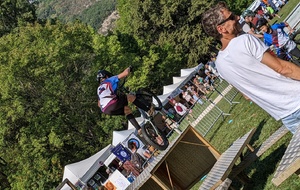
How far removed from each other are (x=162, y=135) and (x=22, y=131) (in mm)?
26345

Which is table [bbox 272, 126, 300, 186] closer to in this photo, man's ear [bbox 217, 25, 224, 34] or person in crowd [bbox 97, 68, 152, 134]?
man's ear [bbox 217, 25, 224, 34]

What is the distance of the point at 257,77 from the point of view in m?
4.70

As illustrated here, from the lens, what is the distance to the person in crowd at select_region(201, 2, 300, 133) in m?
4.45

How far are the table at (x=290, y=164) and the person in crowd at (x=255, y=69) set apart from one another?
210 millimetres

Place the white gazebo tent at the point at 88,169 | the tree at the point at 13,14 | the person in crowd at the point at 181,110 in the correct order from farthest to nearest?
the tree at the point at 13,14, the person in crowd at the point at 181,110, the white gazebo tent at the point at 88,169

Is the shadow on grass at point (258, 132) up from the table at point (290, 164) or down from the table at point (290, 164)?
down

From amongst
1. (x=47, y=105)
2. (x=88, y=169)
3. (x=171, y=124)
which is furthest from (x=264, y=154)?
(x=47, y=105)

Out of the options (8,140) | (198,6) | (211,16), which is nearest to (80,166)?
(8,140)

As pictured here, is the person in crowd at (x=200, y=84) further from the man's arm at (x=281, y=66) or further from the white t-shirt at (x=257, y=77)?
the man's arm at (x=281, y=66)

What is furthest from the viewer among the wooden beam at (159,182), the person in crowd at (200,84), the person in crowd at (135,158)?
the person in crowd at (200,84)

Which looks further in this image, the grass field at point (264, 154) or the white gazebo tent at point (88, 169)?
the white gazebo tent at point (88, 169)

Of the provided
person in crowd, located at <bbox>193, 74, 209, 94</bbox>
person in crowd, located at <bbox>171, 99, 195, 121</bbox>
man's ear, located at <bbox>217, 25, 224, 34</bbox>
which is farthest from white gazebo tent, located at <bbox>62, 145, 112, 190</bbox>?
man's ear, located at <bbox>217, 25, 224, 34</bbox>

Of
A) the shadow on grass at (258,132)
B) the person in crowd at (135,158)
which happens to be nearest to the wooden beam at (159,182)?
the shadow on grass at (258,132)

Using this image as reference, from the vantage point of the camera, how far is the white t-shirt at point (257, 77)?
448 centimetres
